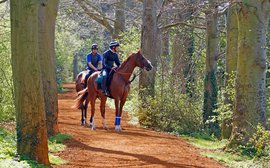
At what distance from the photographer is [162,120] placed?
17609 millimetres

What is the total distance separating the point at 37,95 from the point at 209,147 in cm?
675

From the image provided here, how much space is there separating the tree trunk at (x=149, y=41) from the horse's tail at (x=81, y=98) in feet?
7.50

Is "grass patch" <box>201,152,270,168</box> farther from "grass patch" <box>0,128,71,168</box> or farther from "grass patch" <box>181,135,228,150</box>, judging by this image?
"grass patch" <box>0,128,71,168</box>

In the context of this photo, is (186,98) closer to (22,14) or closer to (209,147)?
(209,147)

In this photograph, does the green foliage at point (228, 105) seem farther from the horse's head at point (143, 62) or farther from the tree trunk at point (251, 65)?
the horse's head at point (143, 62)

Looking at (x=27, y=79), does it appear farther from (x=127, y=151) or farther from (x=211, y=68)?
(x=211, y=68)

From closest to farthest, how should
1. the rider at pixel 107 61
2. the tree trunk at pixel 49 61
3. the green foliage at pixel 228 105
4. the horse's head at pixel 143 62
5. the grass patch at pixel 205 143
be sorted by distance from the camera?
1. the tree trunk at pixel 49 61
2. the grass patch at pixel 205 143
3. the green foliage at pixel 228 105
4. the horse's head at pixel 143 62
5. the rider at pixel 107 61

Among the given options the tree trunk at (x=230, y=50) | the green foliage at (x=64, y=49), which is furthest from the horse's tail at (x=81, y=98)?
the green foliage at (x=64, y=49)

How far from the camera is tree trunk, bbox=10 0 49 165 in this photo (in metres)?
7.96

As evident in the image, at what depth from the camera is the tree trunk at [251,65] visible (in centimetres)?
1166

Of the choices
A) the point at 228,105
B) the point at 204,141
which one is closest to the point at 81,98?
the point at 204,141

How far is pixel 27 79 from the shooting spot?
317 inches

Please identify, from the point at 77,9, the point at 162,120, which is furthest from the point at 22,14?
the point at 77,9

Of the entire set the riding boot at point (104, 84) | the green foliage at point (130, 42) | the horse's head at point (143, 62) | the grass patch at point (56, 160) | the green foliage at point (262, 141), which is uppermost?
the green foliage at point (130, 42)
